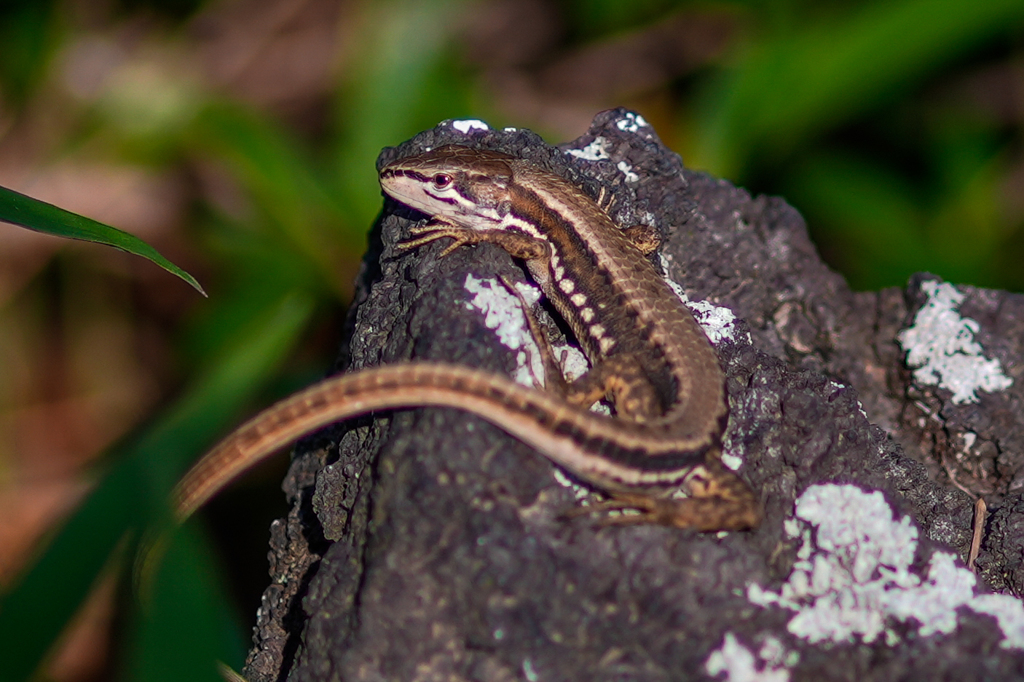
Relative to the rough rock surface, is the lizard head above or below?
above

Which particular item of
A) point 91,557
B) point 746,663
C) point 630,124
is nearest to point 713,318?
point 630,124

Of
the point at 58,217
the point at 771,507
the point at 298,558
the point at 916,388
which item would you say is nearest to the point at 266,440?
the point at 298,558

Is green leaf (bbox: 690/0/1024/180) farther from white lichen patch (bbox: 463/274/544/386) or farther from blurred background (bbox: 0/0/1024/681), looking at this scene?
white lichen patch (bbox: 463/274/544/386)

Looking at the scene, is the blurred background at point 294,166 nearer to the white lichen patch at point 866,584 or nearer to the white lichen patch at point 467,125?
the white lichen patch at point 467,125

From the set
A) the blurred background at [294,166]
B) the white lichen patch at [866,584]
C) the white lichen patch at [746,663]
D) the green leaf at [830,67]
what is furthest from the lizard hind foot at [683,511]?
the green leaf at [830,67]

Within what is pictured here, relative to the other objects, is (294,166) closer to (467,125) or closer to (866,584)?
(467,125)

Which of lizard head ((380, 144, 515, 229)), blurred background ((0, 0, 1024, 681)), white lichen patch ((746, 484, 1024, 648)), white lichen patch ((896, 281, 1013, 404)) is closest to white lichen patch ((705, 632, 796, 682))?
white lichen patch ((746, 484, 1024, 648))
